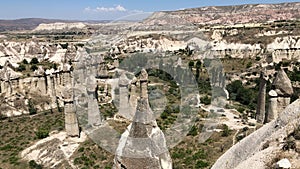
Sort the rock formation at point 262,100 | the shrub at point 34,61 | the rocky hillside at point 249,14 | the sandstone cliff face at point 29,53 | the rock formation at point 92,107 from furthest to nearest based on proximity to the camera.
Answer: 1. the rocky hillside at point 249,14
2. the sandstone cliff face at point 29,53
3. the shrub at point 34,61
4. the rock formation at point 92,107
5. the rock formation at point 262,100

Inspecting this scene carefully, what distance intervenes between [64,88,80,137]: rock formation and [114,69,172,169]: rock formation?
1000cm

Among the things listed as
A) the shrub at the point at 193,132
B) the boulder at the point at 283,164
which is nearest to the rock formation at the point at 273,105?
the shrub at the point at 193,132

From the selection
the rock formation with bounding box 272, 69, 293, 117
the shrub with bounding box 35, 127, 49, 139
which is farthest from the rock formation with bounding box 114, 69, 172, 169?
the shrub with bounding box 35, 127, 49, 139

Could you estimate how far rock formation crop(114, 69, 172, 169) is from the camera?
22.3ft

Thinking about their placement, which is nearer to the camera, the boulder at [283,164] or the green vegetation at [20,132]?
the boulder at [283,164]

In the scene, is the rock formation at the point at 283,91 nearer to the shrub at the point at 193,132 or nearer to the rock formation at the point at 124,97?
the shrub at the point at 193,132

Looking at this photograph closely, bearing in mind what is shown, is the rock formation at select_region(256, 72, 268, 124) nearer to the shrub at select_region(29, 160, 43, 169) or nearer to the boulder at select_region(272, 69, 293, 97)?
the boulder at select_region(272, 69, 293, 97)

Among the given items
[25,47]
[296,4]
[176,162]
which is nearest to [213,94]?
[176,162]

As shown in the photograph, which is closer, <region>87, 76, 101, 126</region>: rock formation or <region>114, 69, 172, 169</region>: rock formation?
<region>114, 69, 172, 169</region>: rock formation

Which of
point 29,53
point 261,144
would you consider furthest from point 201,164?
point 29,53

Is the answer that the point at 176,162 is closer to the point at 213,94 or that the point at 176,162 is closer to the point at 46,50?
the point at 213,94

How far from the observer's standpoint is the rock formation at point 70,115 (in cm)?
1695

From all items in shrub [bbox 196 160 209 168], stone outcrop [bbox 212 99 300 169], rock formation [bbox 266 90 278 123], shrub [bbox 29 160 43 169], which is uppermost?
stone outcrop [bbox 212 99 300 169]

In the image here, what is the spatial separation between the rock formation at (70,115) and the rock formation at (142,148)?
394 inches
